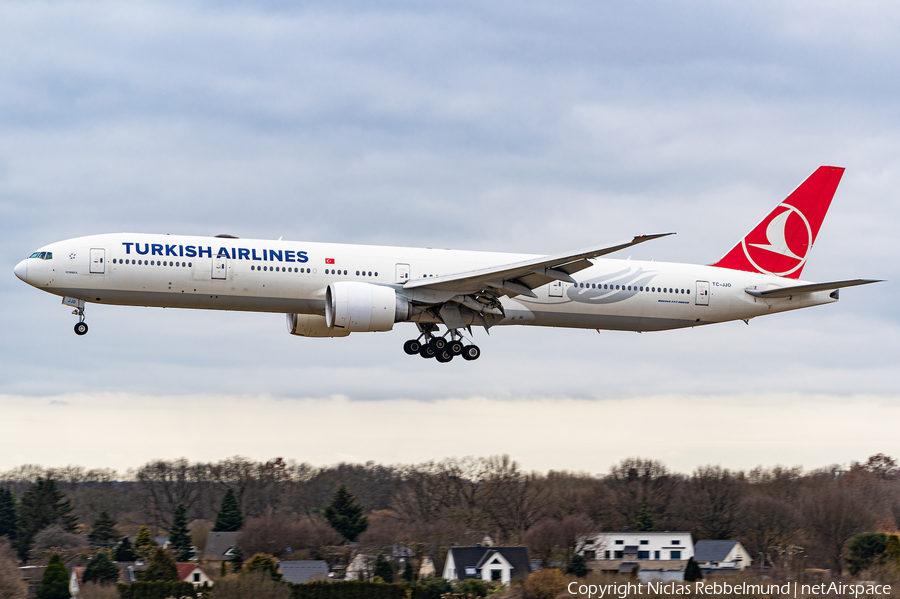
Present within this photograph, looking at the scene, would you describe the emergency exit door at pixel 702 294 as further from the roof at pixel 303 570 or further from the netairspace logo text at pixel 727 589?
the roof at pixel 303 570

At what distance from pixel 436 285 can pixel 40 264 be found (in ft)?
50.9

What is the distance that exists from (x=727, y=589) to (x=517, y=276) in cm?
2917

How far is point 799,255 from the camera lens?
1944 inches

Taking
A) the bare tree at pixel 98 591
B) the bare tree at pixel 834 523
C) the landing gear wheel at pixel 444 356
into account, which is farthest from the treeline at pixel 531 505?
the landing gear wheel at pixel 444 356

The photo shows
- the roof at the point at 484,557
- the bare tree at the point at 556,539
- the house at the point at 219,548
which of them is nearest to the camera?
the roof at the point at 484,557

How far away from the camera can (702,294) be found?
4594cm

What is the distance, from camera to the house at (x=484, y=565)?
227 feet

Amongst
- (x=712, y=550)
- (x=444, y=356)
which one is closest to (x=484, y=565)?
(x=712, y=550)

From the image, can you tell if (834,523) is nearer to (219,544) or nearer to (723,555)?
(723,555)

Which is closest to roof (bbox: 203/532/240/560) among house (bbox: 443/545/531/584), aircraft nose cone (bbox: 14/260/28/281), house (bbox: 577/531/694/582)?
house (bbox: 443/545/531/584)

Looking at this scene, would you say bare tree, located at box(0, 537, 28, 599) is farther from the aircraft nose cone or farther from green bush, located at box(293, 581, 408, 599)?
the aircraft nose cone

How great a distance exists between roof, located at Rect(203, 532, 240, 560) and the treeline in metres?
3.26

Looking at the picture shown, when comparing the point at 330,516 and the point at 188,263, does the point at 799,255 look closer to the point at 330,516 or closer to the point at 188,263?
the point at 188,263

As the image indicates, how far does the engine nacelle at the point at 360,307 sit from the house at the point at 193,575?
127ft
